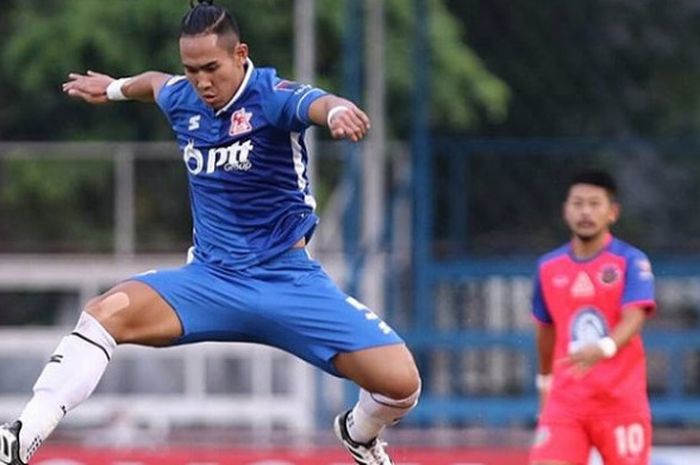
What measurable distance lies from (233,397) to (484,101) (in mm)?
3803

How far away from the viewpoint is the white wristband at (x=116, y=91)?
9969mm

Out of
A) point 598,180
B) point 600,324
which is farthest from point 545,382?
point 598,180

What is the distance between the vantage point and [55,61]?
2241 centimetres

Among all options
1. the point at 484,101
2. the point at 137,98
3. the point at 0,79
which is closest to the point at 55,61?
the point at 0,79

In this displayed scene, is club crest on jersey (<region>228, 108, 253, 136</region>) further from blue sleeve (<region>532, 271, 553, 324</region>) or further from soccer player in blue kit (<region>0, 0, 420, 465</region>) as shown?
blue sleeve (<region>532, 271, 553, 324</region>)

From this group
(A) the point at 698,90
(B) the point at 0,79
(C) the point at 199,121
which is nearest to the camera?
(C) the point at 199,121

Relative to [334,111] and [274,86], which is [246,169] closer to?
[274,86]

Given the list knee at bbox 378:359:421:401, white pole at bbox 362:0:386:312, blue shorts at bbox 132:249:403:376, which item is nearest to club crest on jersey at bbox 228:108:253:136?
blue shorts at bbox 132:249:403:376

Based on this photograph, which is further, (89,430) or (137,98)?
(89,430)

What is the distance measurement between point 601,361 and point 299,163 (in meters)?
2.35

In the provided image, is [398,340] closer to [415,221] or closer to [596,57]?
[415,221]

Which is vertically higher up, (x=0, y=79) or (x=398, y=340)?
(x=0, y=79)

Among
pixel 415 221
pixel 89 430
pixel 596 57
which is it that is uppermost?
pixel 596 57

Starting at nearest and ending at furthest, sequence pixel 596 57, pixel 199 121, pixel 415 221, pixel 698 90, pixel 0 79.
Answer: pixel 199 121 → pixel 415 221 → pixel 596 57 → pixel 698 90 → pixel 0 79
